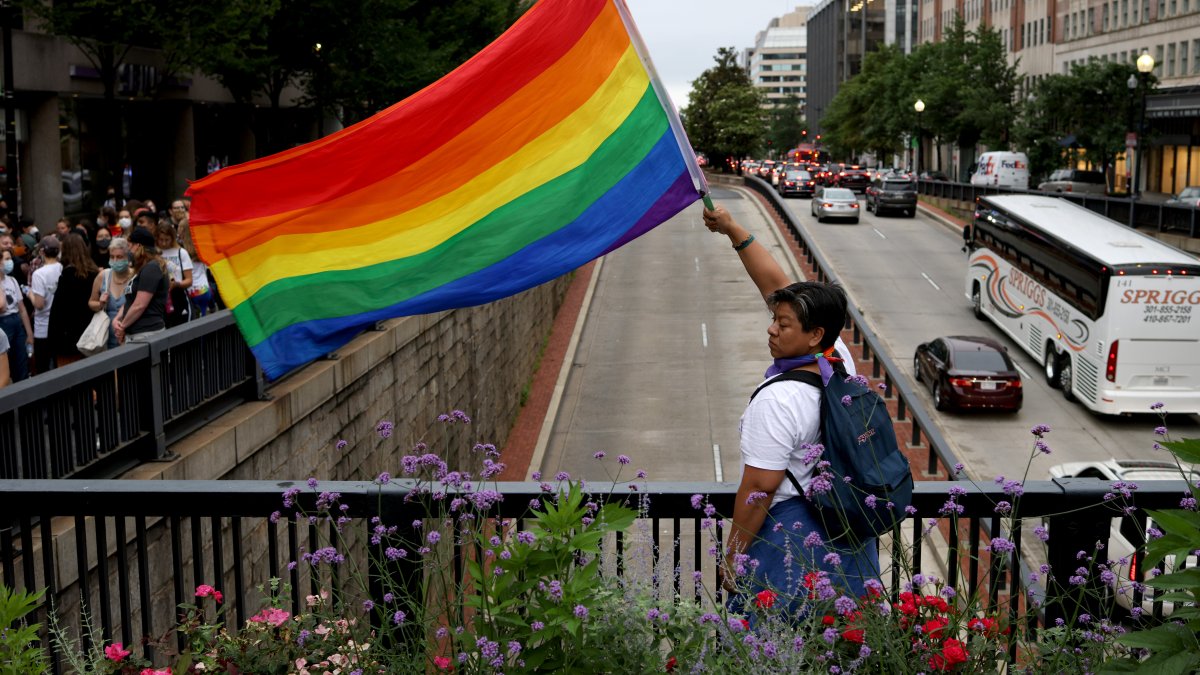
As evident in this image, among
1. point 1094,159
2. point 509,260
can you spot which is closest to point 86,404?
point 509,260

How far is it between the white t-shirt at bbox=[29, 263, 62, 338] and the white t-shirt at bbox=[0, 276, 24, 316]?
1397 millimetres

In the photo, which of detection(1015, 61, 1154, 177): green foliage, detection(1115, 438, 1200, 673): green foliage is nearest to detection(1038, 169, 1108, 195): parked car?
detection(1015, 61, 1154, 177): green foliage

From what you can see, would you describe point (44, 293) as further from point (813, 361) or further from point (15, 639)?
point (813, 361)

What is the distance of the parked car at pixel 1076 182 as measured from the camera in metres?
67.2

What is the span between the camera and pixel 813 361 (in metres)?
4.75

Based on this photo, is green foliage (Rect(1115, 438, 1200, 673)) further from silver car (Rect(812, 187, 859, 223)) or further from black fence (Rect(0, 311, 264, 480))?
silver car (Rect(812, 187, 859, 223))

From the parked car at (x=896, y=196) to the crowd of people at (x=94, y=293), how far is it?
56.5 meters

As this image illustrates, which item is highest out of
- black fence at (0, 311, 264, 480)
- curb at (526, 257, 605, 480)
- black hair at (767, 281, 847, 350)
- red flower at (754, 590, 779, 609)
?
black hair at (767, 281, 847, 350)

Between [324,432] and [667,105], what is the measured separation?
28.4ft

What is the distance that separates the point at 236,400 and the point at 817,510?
8.26m

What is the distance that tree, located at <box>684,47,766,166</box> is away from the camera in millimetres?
131750

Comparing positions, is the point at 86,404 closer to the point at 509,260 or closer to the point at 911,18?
the point at 509,260

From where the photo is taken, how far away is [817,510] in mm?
4652

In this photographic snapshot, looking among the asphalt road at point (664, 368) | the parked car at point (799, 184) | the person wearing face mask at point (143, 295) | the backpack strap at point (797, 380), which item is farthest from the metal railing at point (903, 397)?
the parked car at point (799, 184)
